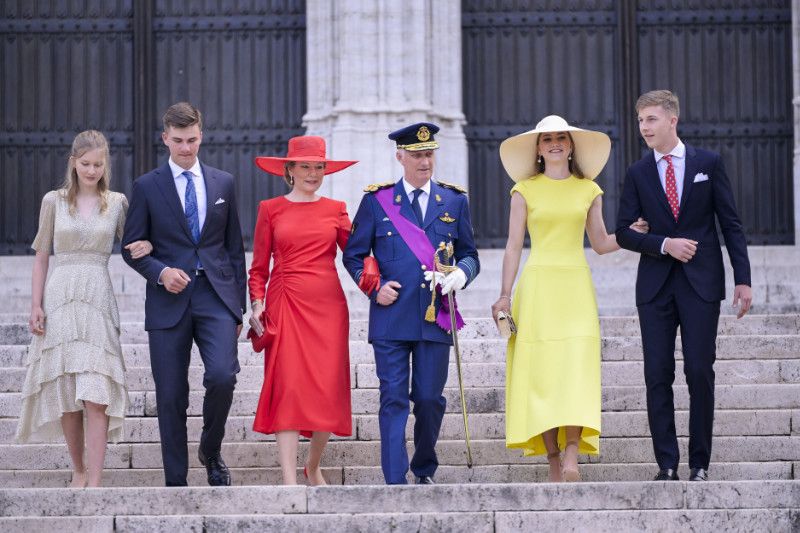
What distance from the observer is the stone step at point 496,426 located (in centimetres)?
A: 873

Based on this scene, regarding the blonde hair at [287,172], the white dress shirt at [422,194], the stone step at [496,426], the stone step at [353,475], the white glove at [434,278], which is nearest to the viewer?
the white glove at [434,278]

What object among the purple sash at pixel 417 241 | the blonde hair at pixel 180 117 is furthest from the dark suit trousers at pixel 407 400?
the blonde hair at pixel 180 117

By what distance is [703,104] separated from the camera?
1401 cm

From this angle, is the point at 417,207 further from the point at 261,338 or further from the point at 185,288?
the point at 185,288

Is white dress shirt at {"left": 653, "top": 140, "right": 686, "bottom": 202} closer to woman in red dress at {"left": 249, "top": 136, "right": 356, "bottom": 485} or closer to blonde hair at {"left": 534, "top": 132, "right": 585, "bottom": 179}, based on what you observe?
blonde hair at {"left": 534, "top": 132, "right": 585, "bottom": 179}

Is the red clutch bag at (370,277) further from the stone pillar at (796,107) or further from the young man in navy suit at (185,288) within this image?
the stone pillar at (796,107)

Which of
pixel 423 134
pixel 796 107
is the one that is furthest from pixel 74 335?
pixel 796 107

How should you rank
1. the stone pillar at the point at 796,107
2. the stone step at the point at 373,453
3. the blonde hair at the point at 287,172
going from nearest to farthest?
the blonde hair at the point at 287,172 < the stone step at the point at 373,453 < the stone pillar at the point at 796,107

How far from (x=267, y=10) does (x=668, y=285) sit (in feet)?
23.4

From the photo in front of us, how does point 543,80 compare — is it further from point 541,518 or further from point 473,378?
point 541,518

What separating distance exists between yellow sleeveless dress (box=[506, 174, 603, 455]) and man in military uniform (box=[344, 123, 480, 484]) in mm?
350

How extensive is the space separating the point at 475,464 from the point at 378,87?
17.7 ft

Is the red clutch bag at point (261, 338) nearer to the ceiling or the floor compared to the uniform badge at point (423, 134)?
nearer to the floor

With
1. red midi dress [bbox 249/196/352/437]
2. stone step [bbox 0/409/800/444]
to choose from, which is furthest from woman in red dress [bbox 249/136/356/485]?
stone step [bbox 0/409/800/444]
